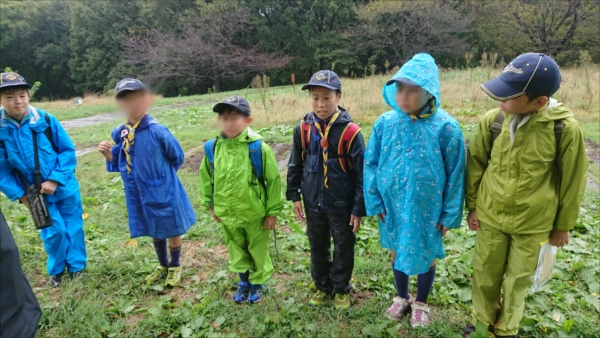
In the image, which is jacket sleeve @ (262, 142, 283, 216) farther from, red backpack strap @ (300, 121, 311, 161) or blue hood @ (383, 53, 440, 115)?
blue hood @ (383, 53, 440, 115)

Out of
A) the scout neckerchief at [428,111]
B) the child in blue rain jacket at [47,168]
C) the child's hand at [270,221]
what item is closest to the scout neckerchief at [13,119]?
the child in blue rain jacket at [47,168]

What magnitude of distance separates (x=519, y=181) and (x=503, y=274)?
0.68m

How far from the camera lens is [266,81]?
11453 millimetres

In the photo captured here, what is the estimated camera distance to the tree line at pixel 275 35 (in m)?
24.4

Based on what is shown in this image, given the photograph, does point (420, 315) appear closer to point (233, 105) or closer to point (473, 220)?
point (473, 220)

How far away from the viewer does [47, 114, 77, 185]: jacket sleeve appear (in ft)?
10.7

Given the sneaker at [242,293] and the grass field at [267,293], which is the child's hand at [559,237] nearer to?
the grass field at [267,293]

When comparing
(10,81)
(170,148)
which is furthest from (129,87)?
(10,81)

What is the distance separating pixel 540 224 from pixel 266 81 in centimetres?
1011

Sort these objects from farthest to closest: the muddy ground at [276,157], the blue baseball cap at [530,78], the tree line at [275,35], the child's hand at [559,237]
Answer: the tree line at [275,35], the muddy ground at [276,157], the child's hand at [559,237], the blue baseball cap at [530,78]

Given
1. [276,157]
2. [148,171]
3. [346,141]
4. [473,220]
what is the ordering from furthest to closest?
[276,157] < [148,171] < [346,141] < [473,220]

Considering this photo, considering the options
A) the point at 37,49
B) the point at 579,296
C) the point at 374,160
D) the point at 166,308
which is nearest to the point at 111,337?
the point at 166,308

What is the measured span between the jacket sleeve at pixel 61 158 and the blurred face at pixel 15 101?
258mm

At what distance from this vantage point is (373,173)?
8.19 ft
